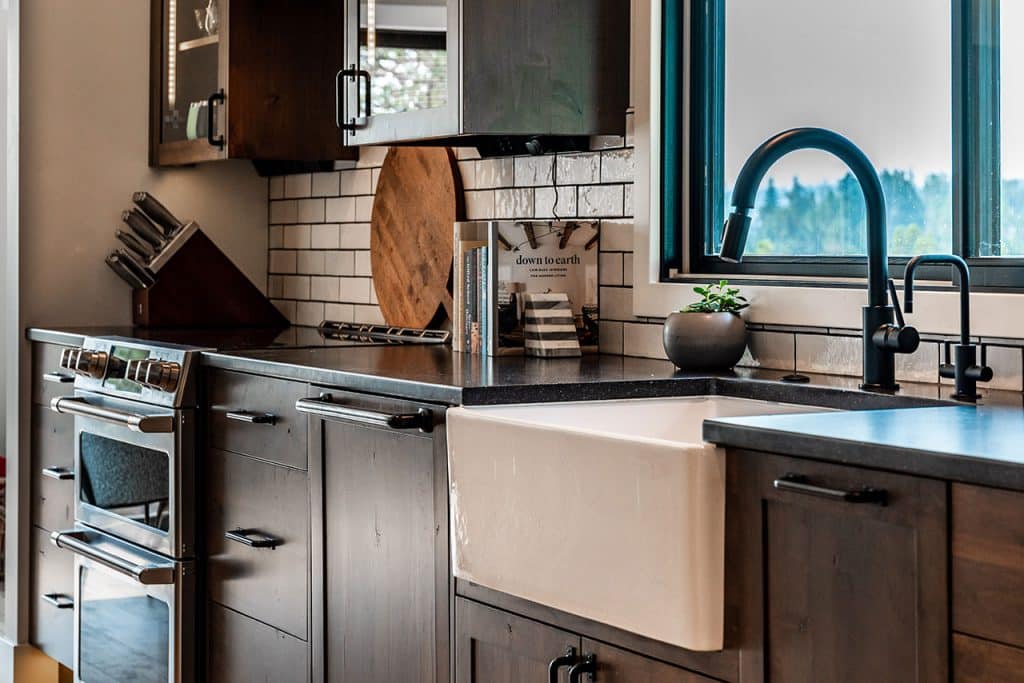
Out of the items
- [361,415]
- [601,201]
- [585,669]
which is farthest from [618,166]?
[585,669]

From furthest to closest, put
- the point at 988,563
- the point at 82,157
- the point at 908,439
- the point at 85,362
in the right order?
the point at 82,157 < the point at 85,362 < the point at 908,439 < the point at 988,563

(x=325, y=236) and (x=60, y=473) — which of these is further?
(x=325, y=236)

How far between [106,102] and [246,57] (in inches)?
22.5

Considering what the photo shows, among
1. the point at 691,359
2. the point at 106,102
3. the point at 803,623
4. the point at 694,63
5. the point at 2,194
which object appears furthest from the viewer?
the point at 2,194

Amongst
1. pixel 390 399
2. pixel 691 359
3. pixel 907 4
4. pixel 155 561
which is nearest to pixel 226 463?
pixel 155 561

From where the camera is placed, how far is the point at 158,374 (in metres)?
3.08

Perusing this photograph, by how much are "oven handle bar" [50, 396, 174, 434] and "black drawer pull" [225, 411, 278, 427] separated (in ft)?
0.67

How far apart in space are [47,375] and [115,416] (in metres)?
0.64

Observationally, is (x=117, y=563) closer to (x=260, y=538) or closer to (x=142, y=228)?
(x=260, y=538)

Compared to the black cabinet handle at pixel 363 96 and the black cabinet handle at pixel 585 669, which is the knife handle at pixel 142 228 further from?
the black cabinet handle at pixel 585 669

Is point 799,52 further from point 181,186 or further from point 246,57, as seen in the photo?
point 181,186

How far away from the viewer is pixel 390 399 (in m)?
2.35

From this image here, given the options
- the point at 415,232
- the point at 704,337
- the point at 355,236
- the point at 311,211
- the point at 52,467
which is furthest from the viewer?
the point at 311,211

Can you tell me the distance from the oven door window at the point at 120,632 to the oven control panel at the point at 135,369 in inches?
18.3
